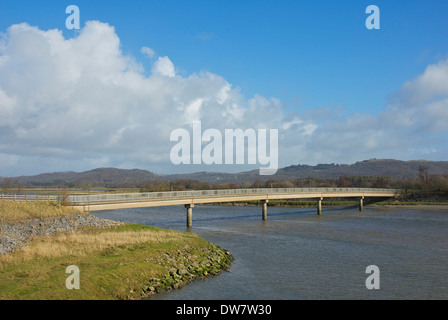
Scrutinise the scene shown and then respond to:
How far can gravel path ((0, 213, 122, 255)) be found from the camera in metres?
27.5

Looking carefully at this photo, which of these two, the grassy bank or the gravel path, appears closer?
the gravel path

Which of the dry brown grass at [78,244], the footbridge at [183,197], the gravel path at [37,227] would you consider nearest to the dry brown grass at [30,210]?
the gravel path at [37,227]

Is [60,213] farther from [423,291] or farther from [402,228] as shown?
[402,228]

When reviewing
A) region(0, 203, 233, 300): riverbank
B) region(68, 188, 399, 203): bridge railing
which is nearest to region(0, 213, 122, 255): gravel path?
region(0, 203, 233, 300): riverbank

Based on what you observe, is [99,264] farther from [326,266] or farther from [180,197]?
[180,197]

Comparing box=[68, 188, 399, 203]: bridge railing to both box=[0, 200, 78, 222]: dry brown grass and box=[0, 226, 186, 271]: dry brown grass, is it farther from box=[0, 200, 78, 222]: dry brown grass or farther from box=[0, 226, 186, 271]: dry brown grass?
box=[0, 226, 186, 271]: dry brown grass

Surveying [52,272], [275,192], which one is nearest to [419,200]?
[275,192]

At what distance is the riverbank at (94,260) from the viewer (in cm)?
1973

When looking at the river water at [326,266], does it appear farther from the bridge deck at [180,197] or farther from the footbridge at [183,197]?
the bridge deck at [180,197]

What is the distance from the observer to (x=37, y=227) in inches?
1361

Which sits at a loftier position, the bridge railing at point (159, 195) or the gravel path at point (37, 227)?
the bridge railing at point (159, 195)

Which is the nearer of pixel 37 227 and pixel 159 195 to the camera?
pixel 37 227

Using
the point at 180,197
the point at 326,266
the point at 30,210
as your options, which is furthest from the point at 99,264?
the point at 180,197

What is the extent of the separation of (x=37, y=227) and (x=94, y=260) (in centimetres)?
1310
